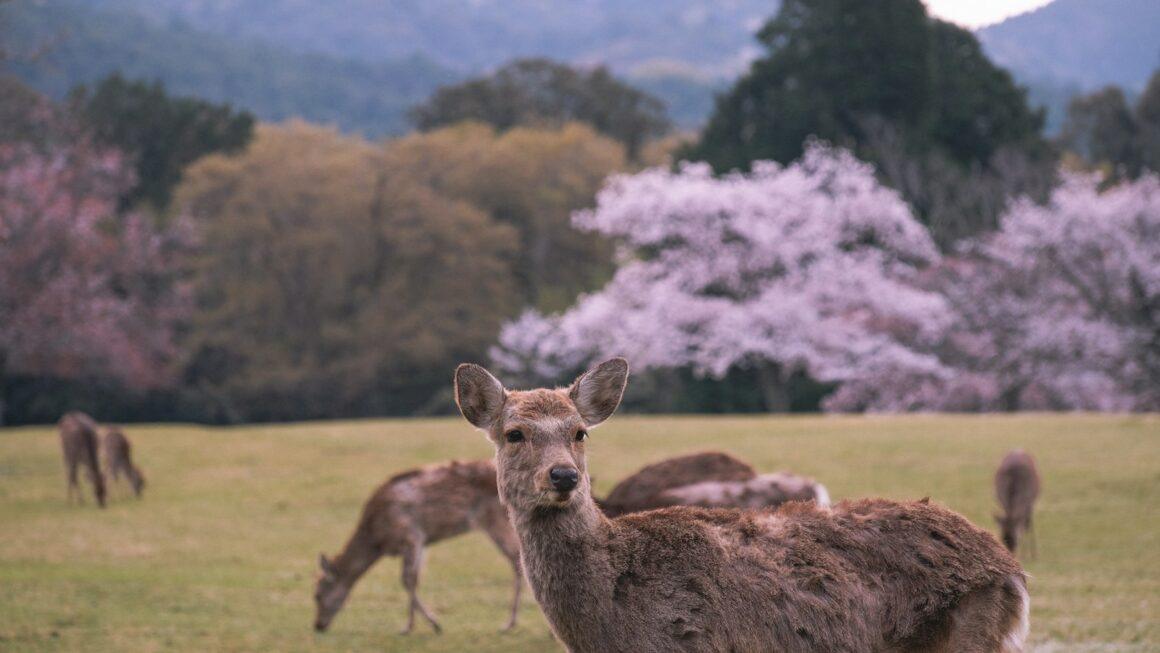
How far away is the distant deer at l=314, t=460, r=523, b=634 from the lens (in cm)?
1087

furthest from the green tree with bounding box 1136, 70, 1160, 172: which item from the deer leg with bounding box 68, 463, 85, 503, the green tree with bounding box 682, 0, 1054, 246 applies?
the deer leg with bounding box 68, 463, 85, 503

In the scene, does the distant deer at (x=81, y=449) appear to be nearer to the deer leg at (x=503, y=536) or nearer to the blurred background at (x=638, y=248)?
the blurred background at (x=638, y=248)

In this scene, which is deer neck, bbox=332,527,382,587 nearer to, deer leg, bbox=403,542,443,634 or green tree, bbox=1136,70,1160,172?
deer leg, bbox=403,542,443,634

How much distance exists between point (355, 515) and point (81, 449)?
14.4ft

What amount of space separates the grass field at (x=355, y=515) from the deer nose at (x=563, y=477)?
15.7 feet

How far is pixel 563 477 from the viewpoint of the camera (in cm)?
487

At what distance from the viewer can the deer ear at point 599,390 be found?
548cm

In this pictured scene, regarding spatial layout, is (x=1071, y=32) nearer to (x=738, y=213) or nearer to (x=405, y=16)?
(x=738, y=213)

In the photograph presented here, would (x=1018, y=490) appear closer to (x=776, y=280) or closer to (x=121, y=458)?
(x=121, y=458)

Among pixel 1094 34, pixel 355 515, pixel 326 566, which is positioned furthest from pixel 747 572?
pixel 1094 34

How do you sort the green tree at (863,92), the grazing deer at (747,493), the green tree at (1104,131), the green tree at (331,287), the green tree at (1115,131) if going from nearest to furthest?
the grazing deer at (747,493), the green tree at (863,92), the green tree at (331,287), the green tree at (1115,131), the green tree at (1104,131)

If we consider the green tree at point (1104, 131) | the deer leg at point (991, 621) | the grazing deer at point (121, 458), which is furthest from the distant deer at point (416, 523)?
the green tree at point (1104, 131)

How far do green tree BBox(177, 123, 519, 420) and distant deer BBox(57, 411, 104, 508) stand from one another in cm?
2259

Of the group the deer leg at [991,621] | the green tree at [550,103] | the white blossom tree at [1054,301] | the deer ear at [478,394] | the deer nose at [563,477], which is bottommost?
the deer leg at [991,621]
